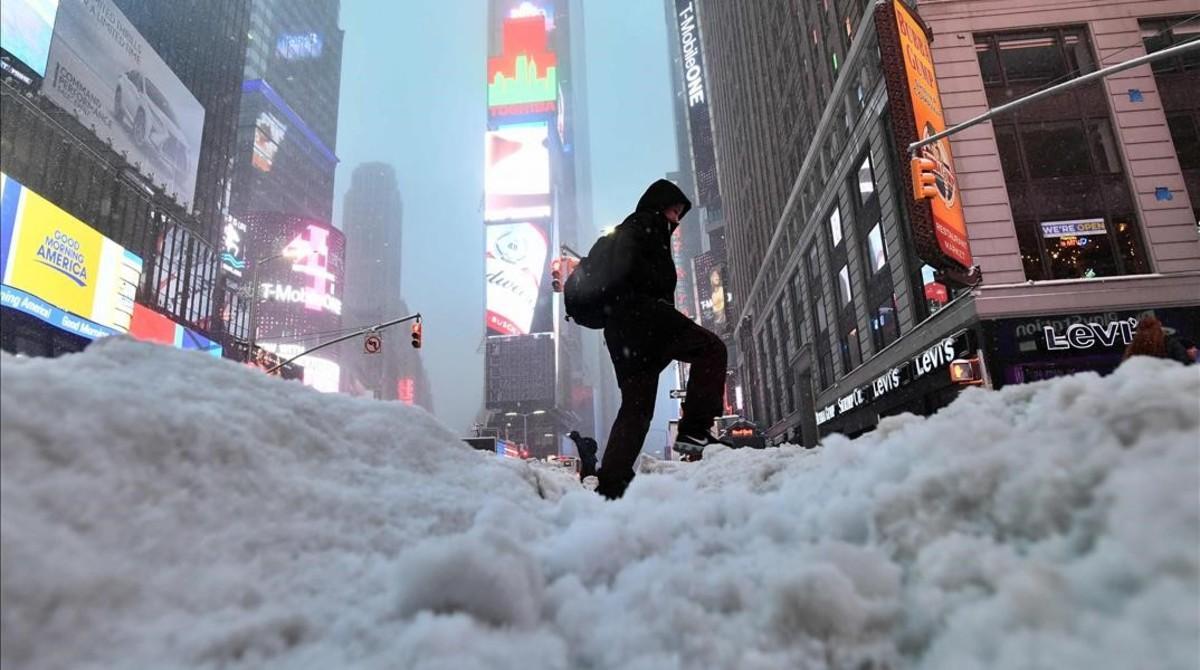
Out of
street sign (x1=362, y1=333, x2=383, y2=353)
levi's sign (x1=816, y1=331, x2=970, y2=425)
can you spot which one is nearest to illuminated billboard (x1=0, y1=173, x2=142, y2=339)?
street sign (x1=362, y1=333, x2=383, y2=353)

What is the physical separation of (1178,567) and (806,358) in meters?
37.8

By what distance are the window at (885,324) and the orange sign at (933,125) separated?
5173mm

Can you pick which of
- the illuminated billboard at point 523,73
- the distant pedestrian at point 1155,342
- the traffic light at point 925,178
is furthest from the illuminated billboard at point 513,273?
the distant pedestrian at point 1155,342

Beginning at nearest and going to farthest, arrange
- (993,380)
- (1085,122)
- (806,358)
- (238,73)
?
(993,380) → (1085,122) → (806,358) → (238,73)

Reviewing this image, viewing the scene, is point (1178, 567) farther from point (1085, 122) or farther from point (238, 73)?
point (238, 73)

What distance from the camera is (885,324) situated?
2447 cm

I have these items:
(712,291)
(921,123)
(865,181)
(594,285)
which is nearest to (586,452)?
(594,285)

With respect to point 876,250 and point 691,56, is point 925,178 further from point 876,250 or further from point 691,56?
point 691,56

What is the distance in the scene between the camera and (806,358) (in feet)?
121

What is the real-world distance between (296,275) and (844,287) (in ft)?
297

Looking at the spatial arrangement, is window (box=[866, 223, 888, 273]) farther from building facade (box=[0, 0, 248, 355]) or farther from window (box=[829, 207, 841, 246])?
building facade (box=[0, 0, 248, 355])

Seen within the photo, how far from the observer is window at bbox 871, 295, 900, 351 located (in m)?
23.3

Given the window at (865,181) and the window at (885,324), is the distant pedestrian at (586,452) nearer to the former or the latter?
the window at (885,324)

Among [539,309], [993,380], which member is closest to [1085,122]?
[993,380]
